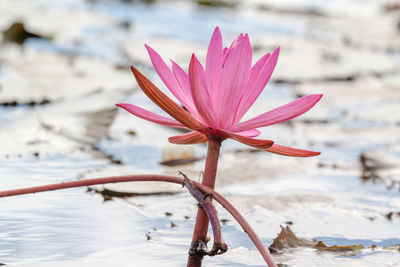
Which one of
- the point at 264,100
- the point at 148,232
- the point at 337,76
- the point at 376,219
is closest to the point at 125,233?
the point at 148,232

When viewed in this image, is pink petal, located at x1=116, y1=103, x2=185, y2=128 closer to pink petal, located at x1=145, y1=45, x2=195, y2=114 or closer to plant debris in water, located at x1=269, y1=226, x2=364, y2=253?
pink petal, located at x1=145, y1=45, x2=195, y2=114

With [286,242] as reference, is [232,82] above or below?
above

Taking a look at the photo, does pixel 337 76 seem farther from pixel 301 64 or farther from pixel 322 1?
pixel 322 1

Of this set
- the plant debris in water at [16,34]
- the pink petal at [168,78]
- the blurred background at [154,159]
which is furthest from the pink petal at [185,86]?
the plant debris in water at [16,34]

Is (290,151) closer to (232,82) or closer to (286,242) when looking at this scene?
(232,82)

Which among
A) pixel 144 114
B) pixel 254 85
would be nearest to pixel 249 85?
pixel 254 85

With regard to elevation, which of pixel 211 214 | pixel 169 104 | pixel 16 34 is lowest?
pixel 211 214

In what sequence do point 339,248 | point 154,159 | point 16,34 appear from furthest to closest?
point 16,34
point 154,159
point 339,248

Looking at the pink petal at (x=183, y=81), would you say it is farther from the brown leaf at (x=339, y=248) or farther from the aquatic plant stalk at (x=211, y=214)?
the brown leaf at (x=339, y=248)
